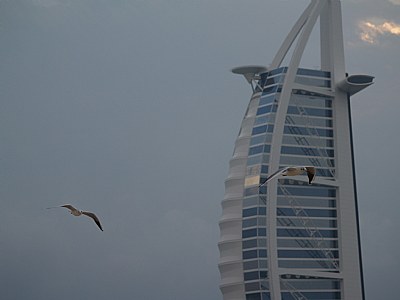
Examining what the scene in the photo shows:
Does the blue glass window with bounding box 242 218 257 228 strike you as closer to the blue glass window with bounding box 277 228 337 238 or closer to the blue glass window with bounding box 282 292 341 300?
the blue glass window with bounding box 277 228 337 238

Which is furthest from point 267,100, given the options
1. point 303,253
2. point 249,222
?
point 303,253

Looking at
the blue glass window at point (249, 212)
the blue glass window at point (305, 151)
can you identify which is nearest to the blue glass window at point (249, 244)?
the blue glass window at point (249, 212)

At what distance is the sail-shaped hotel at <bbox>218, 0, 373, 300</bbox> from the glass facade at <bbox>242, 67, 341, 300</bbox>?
0.42 feet

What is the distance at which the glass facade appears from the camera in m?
122

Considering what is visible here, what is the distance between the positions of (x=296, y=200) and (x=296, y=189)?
1405 mm

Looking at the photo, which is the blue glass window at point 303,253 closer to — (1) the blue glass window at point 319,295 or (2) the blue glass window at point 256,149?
(1) the blue glass window at point 319,295

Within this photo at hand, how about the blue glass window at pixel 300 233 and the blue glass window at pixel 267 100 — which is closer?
the blue glass window at pixel 300 233

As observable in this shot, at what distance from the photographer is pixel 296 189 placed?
126 m

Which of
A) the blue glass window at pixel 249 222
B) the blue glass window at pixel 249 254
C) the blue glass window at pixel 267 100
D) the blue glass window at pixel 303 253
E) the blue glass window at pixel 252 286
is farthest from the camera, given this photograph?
the blue glass window at pixel 267 100

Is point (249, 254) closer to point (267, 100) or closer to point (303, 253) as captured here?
point (303, 253)

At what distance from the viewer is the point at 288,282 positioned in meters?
121

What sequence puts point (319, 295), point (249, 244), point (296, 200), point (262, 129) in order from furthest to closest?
point (296, 200) → point (262, 129) → point (319, 295) → point (249, 244)

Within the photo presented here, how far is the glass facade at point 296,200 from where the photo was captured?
121562mm

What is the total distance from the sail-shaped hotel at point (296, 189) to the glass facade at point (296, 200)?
128mm
